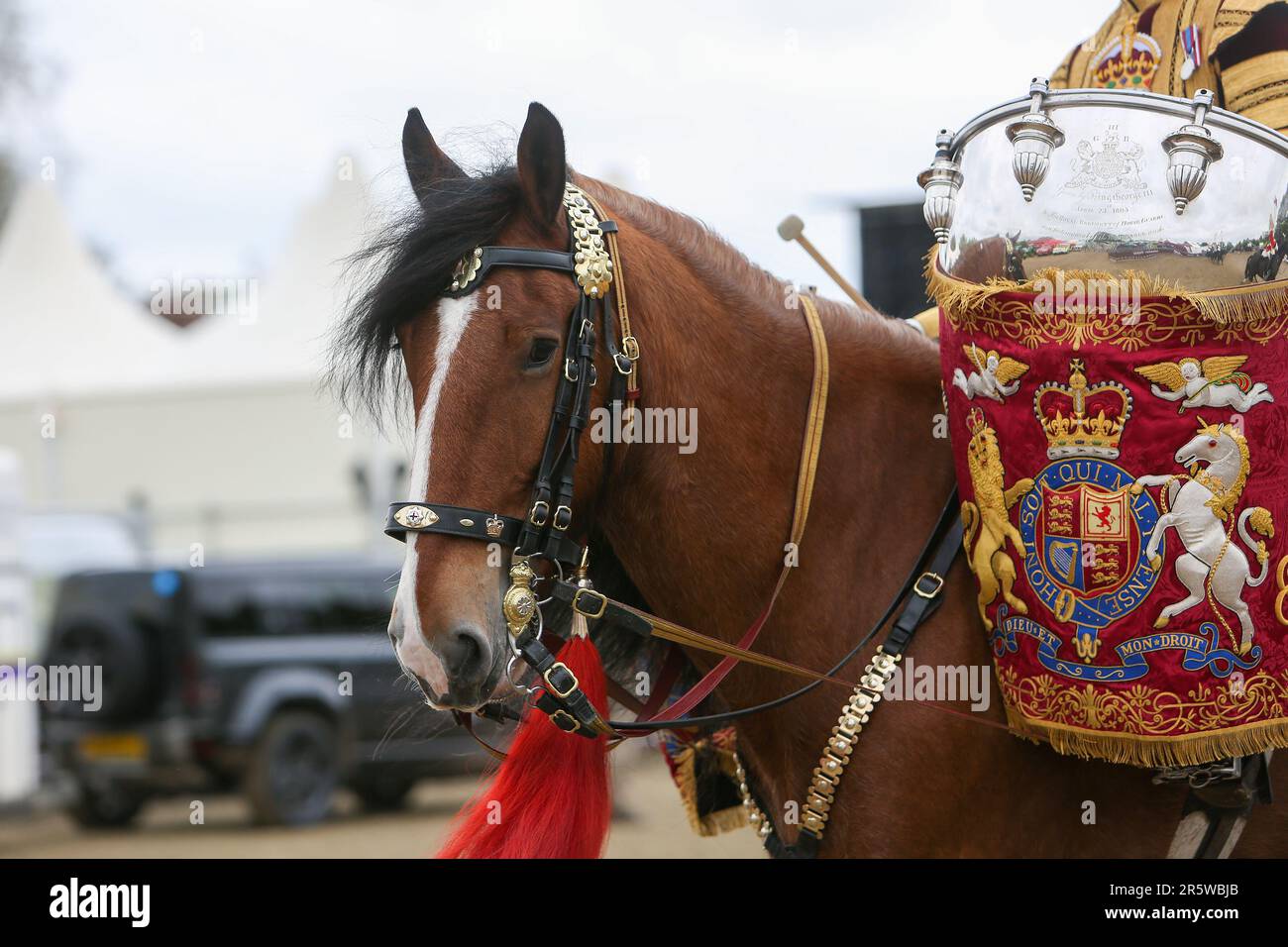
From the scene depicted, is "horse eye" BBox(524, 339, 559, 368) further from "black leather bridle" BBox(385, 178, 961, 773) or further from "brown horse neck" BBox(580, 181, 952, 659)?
"brown horse neck" BBox(580, 181, 952, 659)

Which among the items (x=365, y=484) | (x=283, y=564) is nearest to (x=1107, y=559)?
(x=283, y=564)

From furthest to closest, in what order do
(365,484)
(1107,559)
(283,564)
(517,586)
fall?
1. (365,484)
2. (283,564)
3. (1107,559)
4. (517,586)

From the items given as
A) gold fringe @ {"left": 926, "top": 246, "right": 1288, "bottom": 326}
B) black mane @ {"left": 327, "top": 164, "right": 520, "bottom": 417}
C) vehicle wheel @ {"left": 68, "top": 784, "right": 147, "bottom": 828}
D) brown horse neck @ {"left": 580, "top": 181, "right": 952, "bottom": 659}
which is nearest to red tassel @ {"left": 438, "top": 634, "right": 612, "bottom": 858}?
brown horse neck @ {"left": 580, "top": 181, "right": 952, "bottom": 659}

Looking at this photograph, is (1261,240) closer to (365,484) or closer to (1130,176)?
(1130,176)

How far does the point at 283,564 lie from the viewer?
10.5m

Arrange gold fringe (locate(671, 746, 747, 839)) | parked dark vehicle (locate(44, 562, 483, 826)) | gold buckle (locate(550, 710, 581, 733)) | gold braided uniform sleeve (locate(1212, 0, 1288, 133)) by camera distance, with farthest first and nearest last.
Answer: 1. parked dark vehicle (locate(44, 562, 483, 826))
2. gold fringe (locate(671, 746, 747, 839))
3. gold braided uniform sleeve (locate(1212, 0, 1288, 133))
4. gold buckle (locate(550, 710, 581, 733))

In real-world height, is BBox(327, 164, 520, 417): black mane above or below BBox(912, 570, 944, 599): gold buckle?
above

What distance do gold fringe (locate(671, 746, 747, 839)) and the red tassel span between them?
1.69ft

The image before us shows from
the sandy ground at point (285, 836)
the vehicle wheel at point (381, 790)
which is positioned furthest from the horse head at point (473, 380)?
the vehicle wheel at point (381, 790)

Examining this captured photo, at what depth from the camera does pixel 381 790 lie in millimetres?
10914

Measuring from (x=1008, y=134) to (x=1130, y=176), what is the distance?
25 centimetres

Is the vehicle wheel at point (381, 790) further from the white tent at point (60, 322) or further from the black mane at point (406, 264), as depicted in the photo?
the black mane at point (406, 264)

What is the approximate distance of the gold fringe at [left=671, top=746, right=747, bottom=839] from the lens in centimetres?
335

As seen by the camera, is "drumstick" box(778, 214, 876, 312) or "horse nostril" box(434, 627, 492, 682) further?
"drumstick" box(778, 214, 876, 312)
